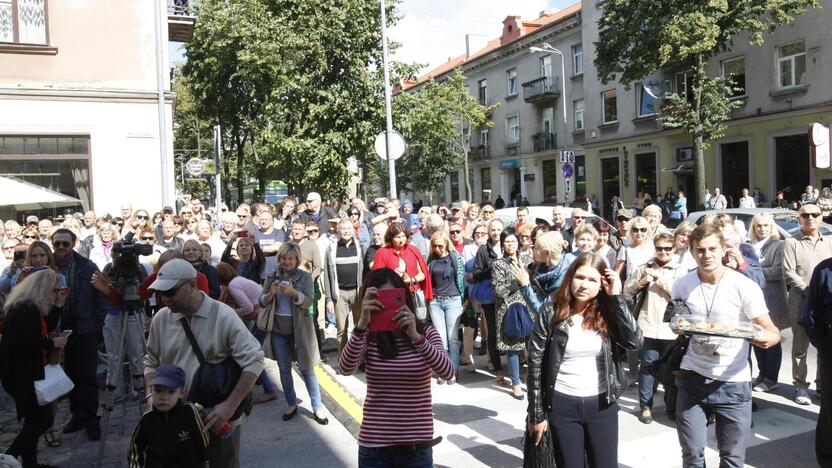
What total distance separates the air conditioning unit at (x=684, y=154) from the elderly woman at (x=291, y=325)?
29.0 meters

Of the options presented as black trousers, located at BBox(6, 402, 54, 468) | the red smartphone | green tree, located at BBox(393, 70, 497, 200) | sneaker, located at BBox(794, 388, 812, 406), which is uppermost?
green tree, located at BBox(393, 70, 497, 200)

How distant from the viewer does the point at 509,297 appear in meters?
7.10

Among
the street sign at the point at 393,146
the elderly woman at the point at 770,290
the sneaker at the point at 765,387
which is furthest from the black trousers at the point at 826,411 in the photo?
the street sign at the point at 393,146

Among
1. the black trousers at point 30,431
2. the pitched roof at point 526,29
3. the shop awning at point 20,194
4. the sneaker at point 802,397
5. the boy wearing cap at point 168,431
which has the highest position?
the pitched roof at point 526,29

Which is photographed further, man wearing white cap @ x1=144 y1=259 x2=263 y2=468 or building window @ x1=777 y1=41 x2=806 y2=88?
building window @ x1=777 y1=41 x2=806 y2=88

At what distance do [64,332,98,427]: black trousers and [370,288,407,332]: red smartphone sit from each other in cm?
403

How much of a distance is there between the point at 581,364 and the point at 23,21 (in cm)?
1687

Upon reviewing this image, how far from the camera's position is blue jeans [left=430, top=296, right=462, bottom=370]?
7652 mm

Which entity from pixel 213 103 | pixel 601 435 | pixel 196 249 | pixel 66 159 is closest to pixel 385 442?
pixel 601 435

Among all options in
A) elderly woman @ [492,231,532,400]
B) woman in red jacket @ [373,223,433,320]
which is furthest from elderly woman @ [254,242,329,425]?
elderly woman @ [492,231,532,400]

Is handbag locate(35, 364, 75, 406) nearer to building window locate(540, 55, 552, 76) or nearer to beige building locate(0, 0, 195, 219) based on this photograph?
beige building locate(0, 0, 195, 219)

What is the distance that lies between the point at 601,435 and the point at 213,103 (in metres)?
30.9

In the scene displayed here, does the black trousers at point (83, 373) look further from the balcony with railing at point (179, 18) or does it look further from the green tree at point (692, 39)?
the green tree at point (692, 39)

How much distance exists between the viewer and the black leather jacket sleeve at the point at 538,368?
12.5 feet
